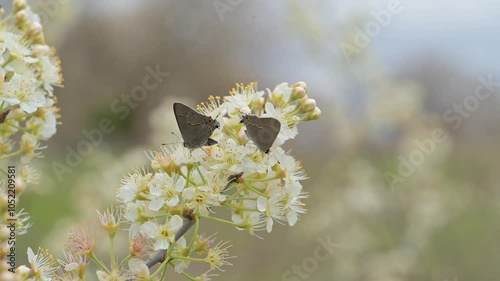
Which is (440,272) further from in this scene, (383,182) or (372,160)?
(372,160)

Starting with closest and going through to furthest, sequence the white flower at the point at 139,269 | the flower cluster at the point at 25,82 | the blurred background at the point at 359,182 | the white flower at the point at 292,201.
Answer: the white flower at the point at 139,269, the white flower at the point at 292,201, the flower cluster at the point at 25,82, the blurred background at the point at 359,182

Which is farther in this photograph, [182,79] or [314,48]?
[182,79]

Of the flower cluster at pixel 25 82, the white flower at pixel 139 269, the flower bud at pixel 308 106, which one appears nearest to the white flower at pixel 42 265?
the white flower at pixel 139 269

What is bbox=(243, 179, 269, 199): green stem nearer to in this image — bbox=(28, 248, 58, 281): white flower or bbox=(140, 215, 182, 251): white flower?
bbox=(140, 215, 182, 251): white flower

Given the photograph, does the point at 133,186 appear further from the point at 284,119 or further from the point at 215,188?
the point at 284,119

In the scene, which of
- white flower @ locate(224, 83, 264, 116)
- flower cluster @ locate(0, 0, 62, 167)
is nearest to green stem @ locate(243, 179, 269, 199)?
white flower @ locate(224, 83, 264, 116)

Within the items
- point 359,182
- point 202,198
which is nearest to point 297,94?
point 202,198

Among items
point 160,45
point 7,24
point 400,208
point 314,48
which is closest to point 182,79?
point 160,45

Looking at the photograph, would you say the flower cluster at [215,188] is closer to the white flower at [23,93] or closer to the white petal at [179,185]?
the white petal at [179,185]
